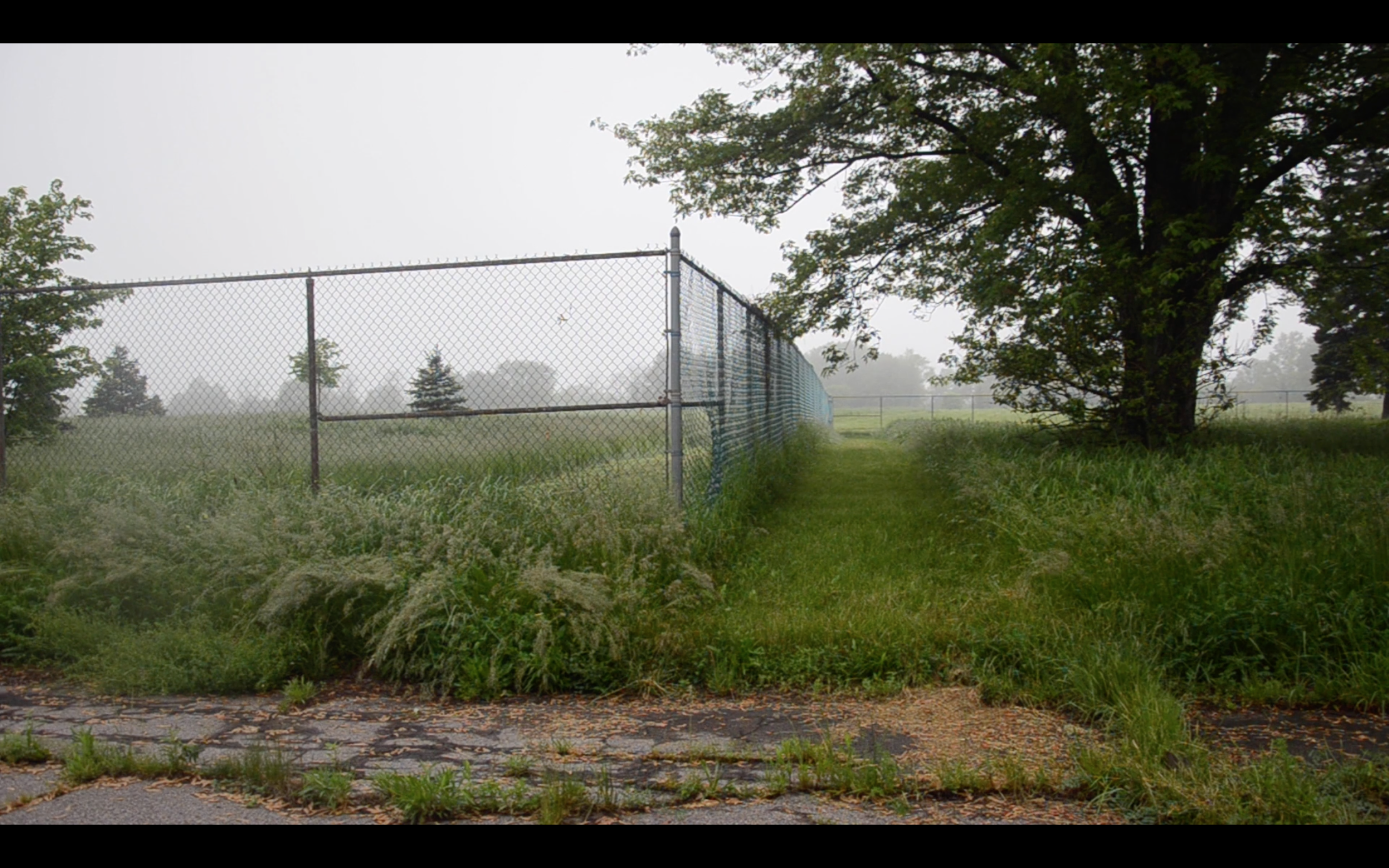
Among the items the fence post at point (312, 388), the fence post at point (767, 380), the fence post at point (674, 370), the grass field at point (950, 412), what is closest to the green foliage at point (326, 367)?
the fence post at point (312, 388)

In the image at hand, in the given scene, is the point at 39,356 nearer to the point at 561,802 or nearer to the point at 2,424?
the point at 2,424

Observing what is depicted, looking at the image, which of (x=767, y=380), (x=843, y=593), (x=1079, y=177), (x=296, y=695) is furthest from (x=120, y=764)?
(x=1079, y=177)

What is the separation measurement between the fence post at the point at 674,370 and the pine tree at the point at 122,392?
4.51m

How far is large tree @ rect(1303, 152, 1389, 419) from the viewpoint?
9.47 meters

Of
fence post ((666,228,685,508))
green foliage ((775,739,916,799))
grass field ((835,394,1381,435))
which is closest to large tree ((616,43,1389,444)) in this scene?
grass field ((835,394,1381,435))

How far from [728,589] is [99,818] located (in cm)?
Result: 342

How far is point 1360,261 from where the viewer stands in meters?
10.3

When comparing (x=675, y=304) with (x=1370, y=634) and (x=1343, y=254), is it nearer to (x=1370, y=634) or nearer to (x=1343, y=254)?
(x=1370, y=634)

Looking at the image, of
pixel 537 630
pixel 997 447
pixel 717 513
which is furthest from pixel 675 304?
pixel 997 447

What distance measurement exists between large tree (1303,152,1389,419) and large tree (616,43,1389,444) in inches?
12.5

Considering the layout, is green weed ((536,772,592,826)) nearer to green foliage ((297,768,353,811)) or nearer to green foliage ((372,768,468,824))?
green foliage ((372,768,468,824))

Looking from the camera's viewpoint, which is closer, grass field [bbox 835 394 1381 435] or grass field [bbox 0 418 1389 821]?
grass field [bbox 0 418 1389 821]

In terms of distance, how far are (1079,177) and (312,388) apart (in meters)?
8.85

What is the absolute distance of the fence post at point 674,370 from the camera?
5.69 metres
